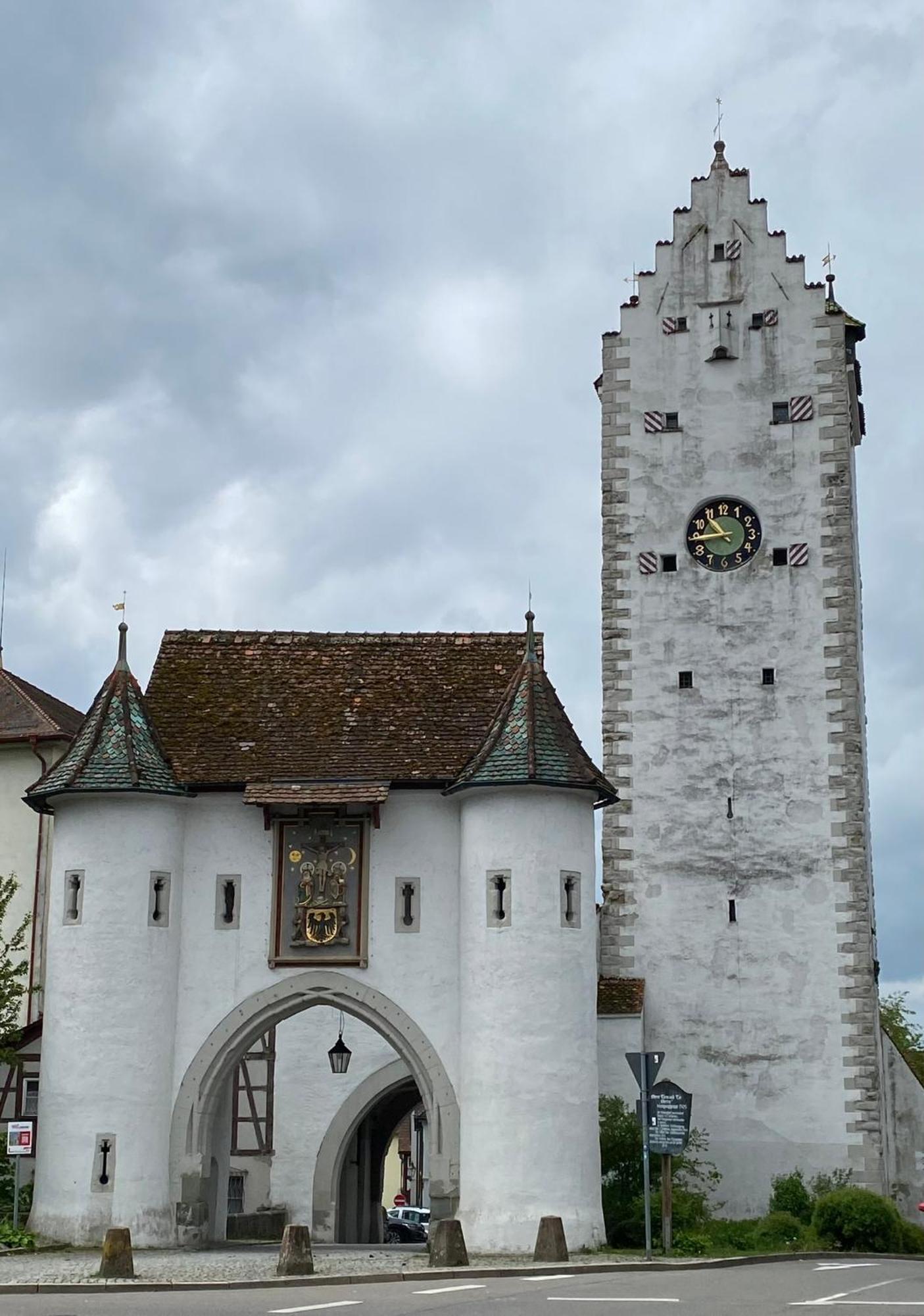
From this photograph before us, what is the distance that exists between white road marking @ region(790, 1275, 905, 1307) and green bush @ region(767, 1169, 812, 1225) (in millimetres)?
10062

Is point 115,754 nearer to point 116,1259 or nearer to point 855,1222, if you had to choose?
point 116,1259

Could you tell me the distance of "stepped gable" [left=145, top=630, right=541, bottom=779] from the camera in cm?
Answer: 2903

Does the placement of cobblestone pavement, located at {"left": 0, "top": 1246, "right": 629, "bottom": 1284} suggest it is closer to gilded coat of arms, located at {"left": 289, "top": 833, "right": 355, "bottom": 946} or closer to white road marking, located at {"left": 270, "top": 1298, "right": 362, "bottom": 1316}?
white road marking, located at {"left": 270, "top": 1298, "right": 362, "bottom": 1316}

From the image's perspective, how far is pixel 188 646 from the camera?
31.9 m

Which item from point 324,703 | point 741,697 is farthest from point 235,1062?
point 741,697

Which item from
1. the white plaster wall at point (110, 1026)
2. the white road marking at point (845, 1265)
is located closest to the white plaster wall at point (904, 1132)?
the white road marking at point (845, 1265)

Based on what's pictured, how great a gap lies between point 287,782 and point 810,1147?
1166cm

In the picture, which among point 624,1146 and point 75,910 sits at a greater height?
point 75,910

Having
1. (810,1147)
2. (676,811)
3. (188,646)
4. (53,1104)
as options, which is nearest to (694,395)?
(676,811)

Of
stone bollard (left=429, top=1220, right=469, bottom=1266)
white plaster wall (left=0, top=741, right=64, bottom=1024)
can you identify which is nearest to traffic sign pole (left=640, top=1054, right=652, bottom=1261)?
stone bollard (left=429, top=1220, right=469, bottom=1266)

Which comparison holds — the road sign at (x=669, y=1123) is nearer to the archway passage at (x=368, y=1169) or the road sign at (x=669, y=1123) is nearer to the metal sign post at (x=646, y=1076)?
the metal sign post at (x=646, y=1076)

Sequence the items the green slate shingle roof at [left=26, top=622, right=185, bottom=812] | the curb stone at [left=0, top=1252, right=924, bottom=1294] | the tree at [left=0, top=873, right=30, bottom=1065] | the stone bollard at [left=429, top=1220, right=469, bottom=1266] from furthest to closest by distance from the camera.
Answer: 1. the tree at [left=0, top=873, right=30, bottom=1065]
2. the green slate shingle roof at [left=26, top=622, right=185, bottom=812]
3. the stone bollard at [left=429, top=1220, right=469, bottom=1266]
4. the curb stone at [left=0, top=1252, right=924, bottom=1294]

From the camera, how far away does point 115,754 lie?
2864 cm

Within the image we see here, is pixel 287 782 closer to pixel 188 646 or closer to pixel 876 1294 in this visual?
pixel 188 646
